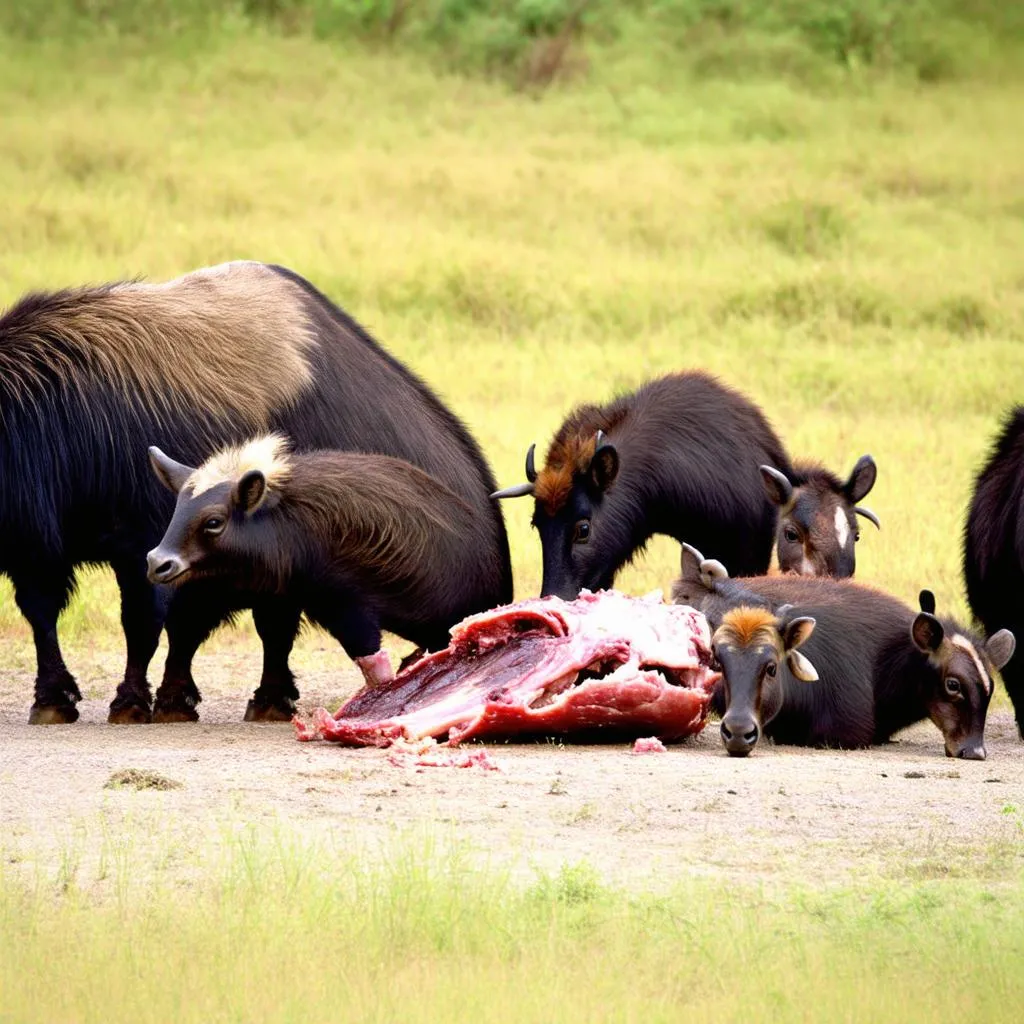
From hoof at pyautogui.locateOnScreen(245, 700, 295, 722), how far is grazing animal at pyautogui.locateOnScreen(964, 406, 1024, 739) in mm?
3646

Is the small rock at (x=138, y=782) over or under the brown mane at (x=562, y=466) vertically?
under

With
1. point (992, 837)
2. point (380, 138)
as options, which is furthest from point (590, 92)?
point (992, 837)

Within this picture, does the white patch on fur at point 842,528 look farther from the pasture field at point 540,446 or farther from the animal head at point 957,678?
the animal head at point 957,678

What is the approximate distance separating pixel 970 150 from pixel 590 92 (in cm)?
641

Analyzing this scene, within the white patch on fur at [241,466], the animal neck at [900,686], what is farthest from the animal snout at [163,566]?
the animal neck at [900,686]

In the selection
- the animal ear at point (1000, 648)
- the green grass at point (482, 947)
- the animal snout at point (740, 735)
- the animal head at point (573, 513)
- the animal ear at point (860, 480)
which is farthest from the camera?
the animal ear at point (860, 480)

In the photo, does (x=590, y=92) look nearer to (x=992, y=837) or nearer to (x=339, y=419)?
(x=339, y=419)

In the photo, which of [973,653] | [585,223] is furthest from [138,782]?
[585,223]

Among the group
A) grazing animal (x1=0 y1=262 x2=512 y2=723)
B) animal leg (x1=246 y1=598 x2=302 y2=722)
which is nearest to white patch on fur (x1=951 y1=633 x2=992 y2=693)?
grazing animal (x1=0 y1=262 x2=512 y2=723)

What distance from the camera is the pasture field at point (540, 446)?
556 cm

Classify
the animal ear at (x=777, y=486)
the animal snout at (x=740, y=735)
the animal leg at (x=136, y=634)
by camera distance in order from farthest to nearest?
the animal ear at (x=777, y=486), the animal leg at (x=136, y=634), the animal snout at (x=740, y=735)

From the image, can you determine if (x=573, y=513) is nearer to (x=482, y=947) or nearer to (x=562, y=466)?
(x=562, y=466)

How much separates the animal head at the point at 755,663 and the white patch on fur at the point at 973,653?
0.73 m

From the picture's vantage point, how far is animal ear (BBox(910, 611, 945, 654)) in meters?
9.32
